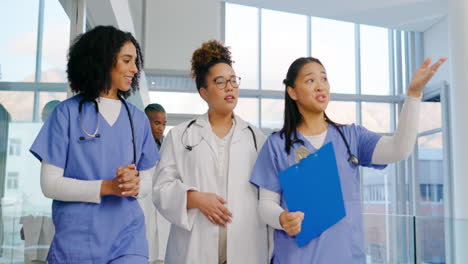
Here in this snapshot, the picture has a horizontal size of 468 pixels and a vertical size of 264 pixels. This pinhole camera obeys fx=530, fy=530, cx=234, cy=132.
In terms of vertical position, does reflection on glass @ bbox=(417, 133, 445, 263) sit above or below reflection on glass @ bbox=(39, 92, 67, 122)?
below

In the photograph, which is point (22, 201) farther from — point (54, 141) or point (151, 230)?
point (151, 230)

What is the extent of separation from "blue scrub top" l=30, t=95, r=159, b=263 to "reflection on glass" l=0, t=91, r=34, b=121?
36 cm

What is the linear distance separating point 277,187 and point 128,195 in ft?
2.04

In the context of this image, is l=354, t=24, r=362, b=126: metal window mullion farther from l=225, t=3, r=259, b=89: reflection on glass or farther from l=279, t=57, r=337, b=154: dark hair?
l=279, t=57, r=337, b=154: dark hair

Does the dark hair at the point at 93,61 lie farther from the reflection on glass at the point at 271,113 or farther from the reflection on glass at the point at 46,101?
the reflection on glass at the point at 271,113

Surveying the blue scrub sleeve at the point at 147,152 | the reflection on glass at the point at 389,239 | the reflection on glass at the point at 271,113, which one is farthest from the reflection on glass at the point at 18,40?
the reflection on glass at the point at 271,113

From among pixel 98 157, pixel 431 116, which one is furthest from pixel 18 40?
pixel 431 116

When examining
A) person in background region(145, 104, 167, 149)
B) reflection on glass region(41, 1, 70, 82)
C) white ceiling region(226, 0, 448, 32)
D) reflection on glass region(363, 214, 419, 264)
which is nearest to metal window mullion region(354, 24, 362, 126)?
white ceiling region(226, 0, 448, 32)

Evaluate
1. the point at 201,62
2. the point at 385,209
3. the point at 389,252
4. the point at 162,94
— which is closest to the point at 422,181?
the point at 385,209

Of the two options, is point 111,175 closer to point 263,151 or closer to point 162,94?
point 263,151

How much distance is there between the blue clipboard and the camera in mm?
1927

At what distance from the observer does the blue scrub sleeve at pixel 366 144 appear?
81.8 inches

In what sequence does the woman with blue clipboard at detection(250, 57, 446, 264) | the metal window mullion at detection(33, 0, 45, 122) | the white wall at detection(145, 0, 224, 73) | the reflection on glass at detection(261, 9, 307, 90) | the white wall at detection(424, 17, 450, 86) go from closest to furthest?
the woman with blue clipboard at detection(250, 57, 446, 264) → the metal window mullion at detection(33, 0, 45, 122) → the white wall at detection(145, 0, 224, 73) → the white wall at detection(424, 17, 450, 86) → the reflection on glass at detection(261, 9, 307, 90)

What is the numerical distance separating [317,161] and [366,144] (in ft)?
0.93
